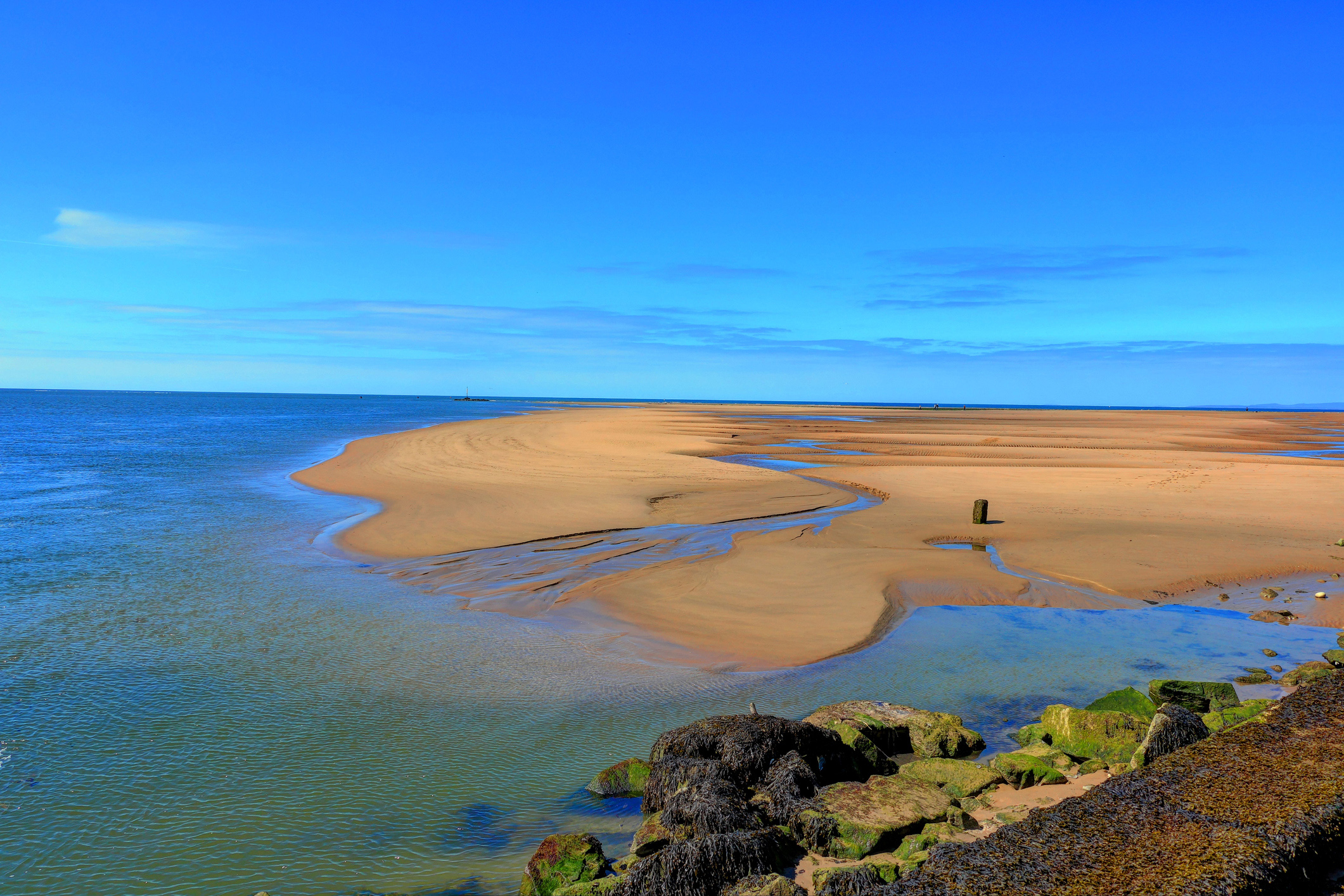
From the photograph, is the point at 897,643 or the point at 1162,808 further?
the point at 897,643

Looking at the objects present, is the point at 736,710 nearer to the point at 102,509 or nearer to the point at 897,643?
the point at 897,643

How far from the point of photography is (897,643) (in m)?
10.9

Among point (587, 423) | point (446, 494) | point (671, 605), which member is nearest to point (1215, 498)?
point (671, 605)

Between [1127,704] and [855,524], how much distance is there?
10.4m

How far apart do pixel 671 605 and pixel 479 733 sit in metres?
4.84

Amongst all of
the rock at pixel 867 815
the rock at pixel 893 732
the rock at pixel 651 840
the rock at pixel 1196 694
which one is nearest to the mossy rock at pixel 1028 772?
the rock at pixel 893 732

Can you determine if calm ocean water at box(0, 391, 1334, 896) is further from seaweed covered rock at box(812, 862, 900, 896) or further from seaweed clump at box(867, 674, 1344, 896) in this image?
seaweed clump at box(867, 674, 1344, 896)

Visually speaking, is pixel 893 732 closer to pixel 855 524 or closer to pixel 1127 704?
pixel 1127 704

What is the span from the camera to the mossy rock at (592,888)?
5059 mm

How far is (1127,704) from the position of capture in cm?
782

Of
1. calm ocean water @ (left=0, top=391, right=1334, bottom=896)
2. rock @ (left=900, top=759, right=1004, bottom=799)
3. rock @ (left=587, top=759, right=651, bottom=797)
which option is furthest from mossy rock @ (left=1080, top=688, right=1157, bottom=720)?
rock @ (left=587, top=759, right=651, bottom=797)

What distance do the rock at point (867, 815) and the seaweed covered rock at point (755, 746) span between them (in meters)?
0.39

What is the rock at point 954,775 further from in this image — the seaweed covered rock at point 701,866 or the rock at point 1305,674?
the rock at point 1305,674

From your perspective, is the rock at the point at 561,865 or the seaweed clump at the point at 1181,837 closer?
the seaweed clump at the point at 1181,837
